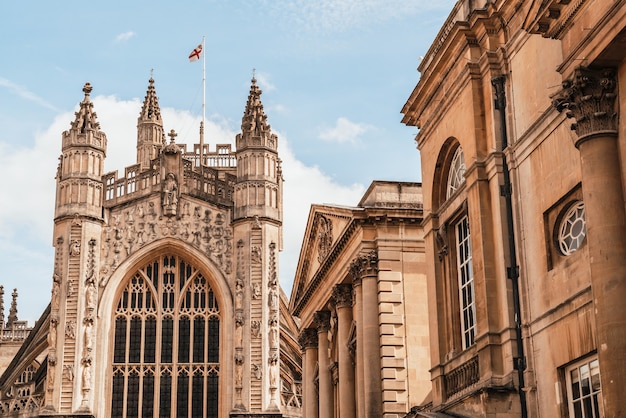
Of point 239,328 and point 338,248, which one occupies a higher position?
point 239,328

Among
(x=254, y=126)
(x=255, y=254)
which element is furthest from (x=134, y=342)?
(x=254, y=126)

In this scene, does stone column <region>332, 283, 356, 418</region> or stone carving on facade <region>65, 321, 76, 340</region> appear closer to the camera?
stone column <region>332, 283, 356, 418</region>

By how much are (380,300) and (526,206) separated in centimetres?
1093

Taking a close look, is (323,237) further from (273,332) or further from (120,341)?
(120,341)

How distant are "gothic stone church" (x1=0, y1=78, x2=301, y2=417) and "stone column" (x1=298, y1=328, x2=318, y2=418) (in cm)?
889

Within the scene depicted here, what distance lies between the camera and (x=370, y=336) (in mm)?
29109

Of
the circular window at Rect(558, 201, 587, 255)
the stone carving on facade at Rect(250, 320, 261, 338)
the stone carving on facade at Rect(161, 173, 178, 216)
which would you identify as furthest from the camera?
the stone carving on facade at Rect(161, 173, 178, 216)

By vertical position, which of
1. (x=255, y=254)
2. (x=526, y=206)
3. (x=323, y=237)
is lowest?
(x=526, y=206)

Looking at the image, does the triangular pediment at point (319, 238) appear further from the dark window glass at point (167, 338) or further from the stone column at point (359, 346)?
the dark window glass at point (167, 338)

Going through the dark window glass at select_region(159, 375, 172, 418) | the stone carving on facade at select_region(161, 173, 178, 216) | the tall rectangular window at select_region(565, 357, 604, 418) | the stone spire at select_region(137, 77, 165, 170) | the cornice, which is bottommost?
the tall rectangular window at select_region(565, 357, 604, 418)

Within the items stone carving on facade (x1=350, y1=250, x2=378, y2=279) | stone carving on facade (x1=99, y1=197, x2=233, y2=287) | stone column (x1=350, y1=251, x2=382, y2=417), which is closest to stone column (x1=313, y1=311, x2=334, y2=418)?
stone column (x1=350, y1=251, x2=382, y2=417)

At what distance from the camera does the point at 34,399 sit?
1865 inches

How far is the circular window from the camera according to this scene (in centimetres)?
1655

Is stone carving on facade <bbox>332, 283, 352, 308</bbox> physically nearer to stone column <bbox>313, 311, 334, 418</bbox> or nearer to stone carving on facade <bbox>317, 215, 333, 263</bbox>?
stone carving on facade <bbox>317, 215, 333, 263</bbox>
